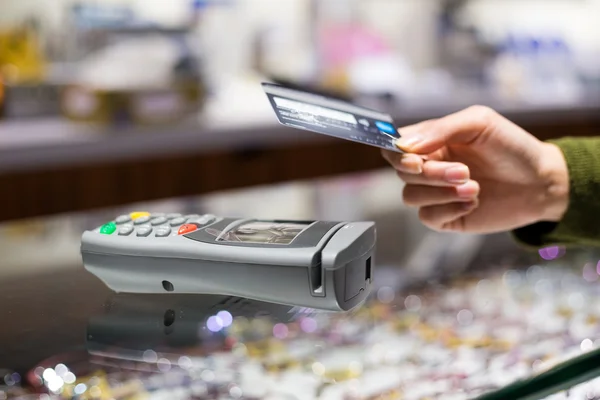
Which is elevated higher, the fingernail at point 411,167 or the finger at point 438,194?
the fingernail at point 411,167

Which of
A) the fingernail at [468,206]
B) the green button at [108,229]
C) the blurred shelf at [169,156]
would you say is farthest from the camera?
the blurred shelf at [169,156]

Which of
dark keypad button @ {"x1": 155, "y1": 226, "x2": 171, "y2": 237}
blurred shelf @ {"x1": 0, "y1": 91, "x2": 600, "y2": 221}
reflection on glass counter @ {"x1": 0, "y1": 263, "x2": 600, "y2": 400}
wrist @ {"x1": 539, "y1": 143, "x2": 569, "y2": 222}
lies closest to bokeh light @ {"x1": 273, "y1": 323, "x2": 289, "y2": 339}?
reflection on glass counter @ {"x1": 0, "y1": 263, "x2": 600, "y2": 400}

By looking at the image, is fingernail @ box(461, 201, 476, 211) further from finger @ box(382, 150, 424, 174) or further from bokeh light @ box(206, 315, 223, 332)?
bokeh light @ box(206, 315, 223, 332)

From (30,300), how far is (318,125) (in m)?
0.28

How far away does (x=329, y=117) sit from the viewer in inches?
22.9

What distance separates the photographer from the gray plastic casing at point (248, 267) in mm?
508

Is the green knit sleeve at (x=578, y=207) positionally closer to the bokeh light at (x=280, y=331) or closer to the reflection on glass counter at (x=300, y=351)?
the reflection on glass counter at (x=300, y=351)

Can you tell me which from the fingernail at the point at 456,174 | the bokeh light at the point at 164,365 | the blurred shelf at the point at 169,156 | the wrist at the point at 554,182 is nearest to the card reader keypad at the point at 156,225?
the bokeh light at the point at 164,365

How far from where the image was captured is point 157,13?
2.49m

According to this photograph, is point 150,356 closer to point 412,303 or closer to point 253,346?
point 253,346

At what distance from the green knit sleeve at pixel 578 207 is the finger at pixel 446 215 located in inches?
4.0

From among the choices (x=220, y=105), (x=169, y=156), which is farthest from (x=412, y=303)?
(x=220, y=105)

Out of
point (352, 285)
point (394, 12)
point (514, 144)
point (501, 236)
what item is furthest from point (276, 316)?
point (394, 12)

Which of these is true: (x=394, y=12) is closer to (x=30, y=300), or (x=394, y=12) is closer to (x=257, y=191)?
(x=257, y=191)
